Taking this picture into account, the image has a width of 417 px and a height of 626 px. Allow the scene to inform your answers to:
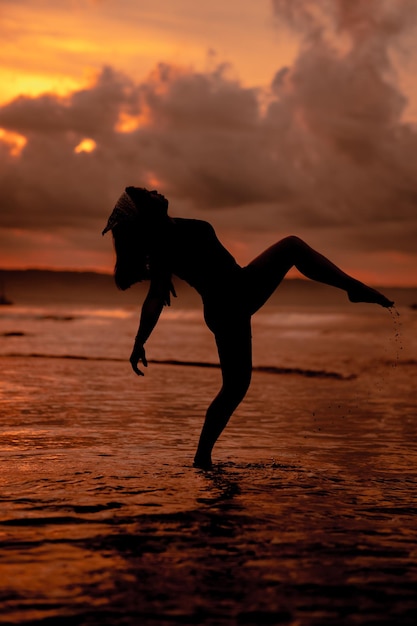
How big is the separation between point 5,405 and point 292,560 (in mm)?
6291

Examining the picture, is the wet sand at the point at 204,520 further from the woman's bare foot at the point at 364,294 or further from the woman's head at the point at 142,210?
the woman's head at the point at 142,210

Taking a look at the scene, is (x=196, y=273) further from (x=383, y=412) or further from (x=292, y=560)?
(x=383, y=412)

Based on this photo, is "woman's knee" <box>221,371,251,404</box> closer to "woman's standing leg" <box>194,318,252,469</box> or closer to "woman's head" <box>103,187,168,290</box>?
"woman's standing leg" <box>194,318,252,469</box>

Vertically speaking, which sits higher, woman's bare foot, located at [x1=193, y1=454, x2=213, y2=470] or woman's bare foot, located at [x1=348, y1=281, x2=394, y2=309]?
woman's bare foot, located at [x1=348, y1=281, x2=394, y2=309]

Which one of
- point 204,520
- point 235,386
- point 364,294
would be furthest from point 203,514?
point 364,294

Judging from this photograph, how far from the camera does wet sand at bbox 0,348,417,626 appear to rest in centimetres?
318

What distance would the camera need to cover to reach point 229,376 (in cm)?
572

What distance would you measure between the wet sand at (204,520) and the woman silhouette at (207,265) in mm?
1138

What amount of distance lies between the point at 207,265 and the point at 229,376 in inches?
32.0

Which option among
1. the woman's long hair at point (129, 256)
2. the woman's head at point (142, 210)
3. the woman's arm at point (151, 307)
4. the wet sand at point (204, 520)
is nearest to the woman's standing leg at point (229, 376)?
the wet sand at point (204, 520)

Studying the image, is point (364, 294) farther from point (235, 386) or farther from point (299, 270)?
point (235, 386)

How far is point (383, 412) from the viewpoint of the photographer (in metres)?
9.73

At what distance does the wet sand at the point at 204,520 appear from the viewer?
3.18 m

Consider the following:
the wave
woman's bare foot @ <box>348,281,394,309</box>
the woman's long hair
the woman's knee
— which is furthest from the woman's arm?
the wave
